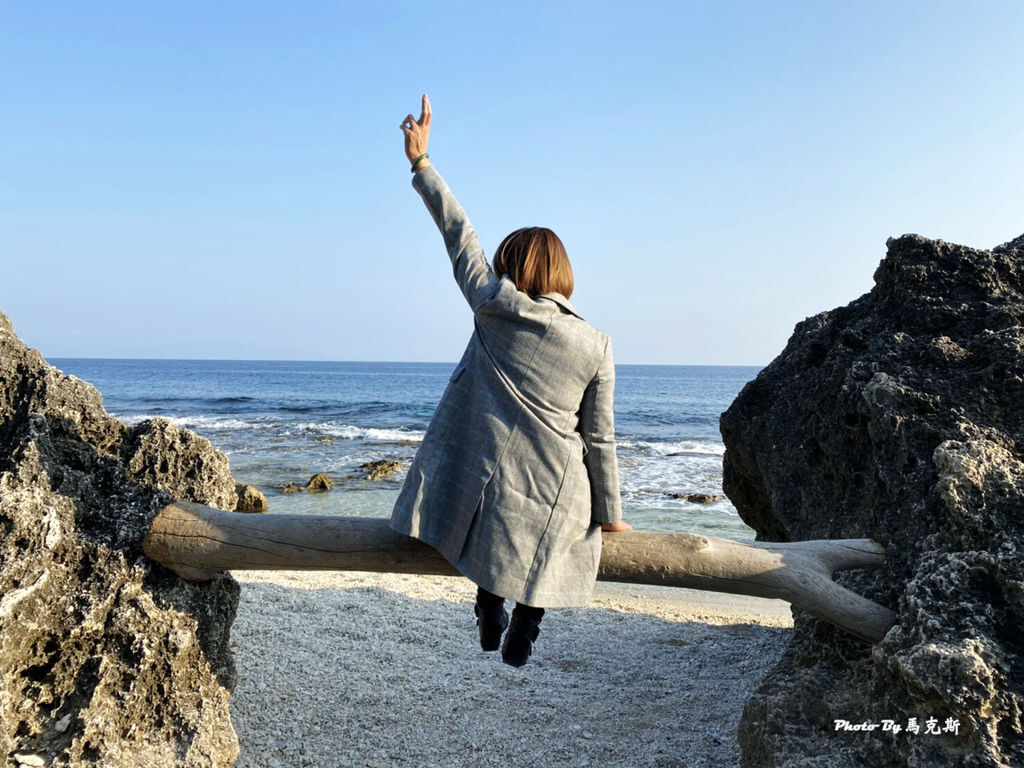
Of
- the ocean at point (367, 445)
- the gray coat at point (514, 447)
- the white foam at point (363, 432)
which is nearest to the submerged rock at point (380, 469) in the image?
the ocean at point (367, 445)

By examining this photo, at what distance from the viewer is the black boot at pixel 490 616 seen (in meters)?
3.46

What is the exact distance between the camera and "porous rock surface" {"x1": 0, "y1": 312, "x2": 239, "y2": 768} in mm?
3242

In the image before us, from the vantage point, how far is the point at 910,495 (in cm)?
371

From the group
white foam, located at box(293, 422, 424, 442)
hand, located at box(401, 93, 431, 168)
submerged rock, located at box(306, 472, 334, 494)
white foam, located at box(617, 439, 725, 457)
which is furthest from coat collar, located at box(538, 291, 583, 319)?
white foam, located at box(293, 422, 424, 442)

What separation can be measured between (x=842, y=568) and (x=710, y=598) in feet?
15.2

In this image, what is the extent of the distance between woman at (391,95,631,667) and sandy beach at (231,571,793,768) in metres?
1.46

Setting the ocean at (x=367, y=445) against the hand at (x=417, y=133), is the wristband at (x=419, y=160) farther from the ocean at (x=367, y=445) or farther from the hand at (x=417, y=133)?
the ocean at (x=367, y=445)

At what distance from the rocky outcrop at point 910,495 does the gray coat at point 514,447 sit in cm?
134

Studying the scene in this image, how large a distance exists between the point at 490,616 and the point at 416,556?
0.46 m

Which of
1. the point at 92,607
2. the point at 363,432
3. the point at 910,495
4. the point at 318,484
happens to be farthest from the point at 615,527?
the point at 363,432

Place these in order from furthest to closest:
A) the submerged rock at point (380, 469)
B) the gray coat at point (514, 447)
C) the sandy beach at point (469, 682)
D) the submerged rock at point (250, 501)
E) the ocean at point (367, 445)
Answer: the submerged rock at point (380, 469), the ocean at point (367, 445), the submerged rock at point (250, 501), the sandy beach at point (469, 682), the gray coat at point (514, 447)

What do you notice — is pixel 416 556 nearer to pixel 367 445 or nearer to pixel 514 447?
pixel 514 447

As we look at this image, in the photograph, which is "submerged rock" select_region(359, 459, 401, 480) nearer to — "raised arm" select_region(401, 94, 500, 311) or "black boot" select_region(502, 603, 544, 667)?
"black boot" select_region(502, 603, 544, 667)

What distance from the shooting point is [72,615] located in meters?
3.33
